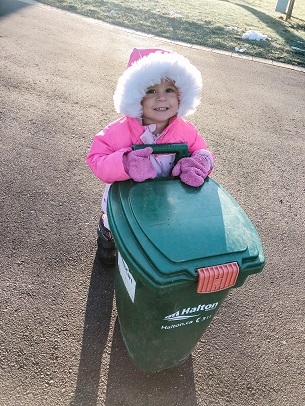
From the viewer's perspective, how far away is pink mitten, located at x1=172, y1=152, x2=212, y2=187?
1.80m

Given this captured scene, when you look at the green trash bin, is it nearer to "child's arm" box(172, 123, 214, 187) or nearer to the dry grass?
"child's arm" box(172, 123, 214, 187)

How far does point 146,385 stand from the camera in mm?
2027

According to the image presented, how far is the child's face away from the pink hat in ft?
0.10

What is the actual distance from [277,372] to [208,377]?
0.42 meters

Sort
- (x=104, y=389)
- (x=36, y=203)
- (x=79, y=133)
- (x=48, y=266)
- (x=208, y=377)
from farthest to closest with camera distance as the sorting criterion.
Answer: (x=79, y=133) → (x=36, y=203) → (x=48, y=266) → (x=208, y=377) → (x=104, y=389)

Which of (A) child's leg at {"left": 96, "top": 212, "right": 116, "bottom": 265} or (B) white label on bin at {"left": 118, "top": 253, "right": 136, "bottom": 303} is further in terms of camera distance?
(A) child's leg at {"left": 96, "top": 212, "right": 116, "bottom": 265}

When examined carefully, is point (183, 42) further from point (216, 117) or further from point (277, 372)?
point (277, 372)

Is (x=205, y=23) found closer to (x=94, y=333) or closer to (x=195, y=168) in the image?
(x=195, y=168)

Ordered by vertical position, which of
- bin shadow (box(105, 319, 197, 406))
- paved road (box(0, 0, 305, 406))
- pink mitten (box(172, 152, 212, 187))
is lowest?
bin shadow (box(105, 319, 197, 406))

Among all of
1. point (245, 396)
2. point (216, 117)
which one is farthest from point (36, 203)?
point (216, 117)

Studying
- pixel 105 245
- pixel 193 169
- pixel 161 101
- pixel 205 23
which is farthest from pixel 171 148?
pixel 205 23

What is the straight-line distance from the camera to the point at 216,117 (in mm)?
4762

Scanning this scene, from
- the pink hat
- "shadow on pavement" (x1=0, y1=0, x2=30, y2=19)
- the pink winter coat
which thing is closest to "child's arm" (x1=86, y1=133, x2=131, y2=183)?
the pink winter coat

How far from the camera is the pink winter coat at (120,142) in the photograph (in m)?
1.81
